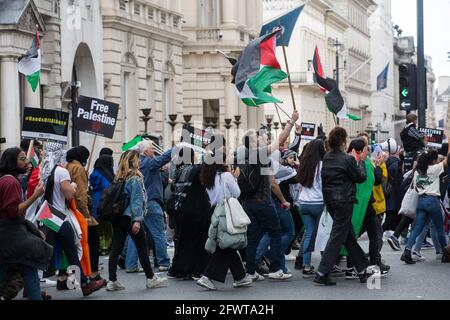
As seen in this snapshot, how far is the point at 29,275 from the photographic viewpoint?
1234 centimetres

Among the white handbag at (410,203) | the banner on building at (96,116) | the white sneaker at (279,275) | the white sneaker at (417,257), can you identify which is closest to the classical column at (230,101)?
the banner on building at (96,116)

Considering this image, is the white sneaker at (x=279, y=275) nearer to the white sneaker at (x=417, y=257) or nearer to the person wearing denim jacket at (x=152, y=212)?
the person wearing denim jacket at (x=152, y=212)

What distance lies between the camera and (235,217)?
1498 cm

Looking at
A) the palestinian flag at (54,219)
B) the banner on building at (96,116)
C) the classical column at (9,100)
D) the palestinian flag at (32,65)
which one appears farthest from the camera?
the classical column at (9,100)

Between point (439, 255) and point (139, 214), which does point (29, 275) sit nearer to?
point (139, 214)

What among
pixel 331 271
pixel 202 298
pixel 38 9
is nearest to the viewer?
pixel 202 298

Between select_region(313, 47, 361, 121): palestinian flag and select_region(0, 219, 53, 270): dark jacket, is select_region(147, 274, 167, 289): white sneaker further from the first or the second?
select_region(313, 47, 361, 121): palestinian flag

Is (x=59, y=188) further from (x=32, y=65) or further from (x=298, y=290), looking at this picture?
(x=32, y=65)

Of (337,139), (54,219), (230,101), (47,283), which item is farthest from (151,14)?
(54,219)

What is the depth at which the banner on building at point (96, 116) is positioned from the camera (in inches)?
790

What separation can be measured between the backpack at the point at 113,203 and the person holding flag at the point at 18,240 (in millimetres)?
2640

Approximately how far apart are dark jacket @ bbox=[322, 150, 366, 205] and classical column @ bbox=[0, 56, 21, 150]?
1452 centimetres
